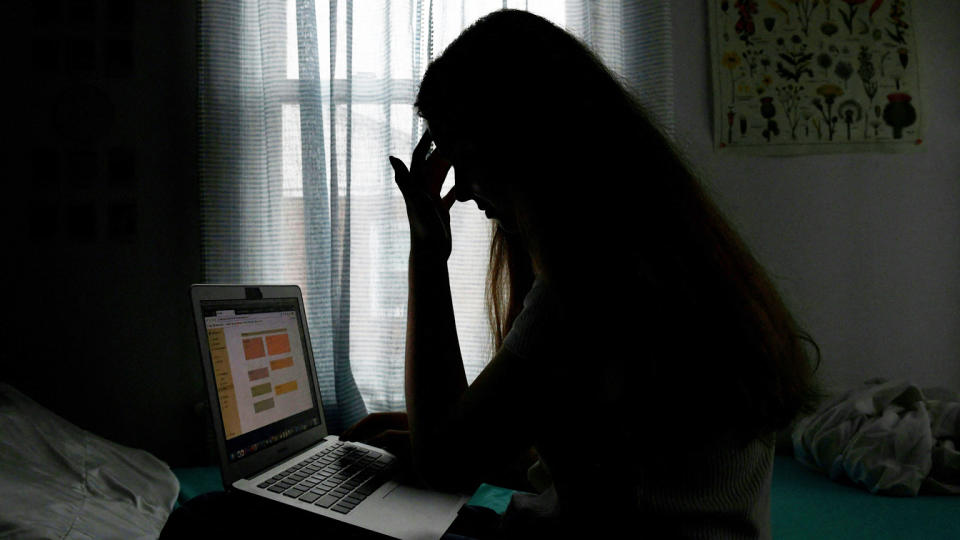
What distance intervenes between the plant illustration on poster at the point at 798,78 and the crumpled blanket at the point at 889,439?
0.82 metres

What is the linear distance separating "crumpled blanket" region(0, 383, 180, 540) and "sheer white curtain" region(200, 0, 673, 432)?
0.50m

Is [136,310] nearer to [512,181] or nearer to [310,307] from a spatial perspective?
[310,307]

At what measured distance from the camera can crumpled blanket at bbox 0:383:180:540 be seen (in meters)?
0.88

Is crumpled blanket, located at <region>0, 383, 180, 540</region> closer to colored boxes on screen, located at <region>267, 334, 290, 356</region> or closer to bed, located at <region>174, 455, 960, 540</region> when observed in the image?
bed, located at <region>174, 455, 960, 540</region>

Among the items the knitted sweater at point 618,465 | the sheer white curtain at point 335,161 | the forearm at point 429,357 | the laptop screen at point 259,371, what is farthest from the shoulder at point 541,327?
the sheer white curtain at point 335,161

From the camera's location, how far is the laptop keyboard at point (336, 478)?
70 centimetres

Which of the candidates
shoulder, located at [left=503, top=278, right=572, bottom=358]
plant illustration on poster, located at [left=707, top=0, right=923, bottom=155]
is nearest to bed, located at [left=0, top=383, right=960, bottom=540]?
shoulder, located at [left=503, top=278, right=572, bottom=358]

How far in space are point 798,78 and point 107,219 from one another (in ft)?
7.34

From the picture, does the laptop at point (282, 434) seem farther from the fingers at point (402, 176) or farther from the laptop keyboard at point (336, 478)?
the fingers at point (402, 176)

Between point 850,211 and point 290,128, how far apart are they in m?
1.85

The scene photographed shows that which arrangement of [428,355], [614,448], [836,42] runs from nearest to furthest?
Result: [614,448] < [428,355] < [836,42]

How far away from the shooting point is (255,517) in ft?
2.31

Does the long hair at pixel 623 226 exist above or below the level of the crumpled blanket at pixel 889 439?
above

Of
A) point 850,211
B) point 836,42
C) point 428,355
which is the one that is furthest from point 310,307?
point 836,42
